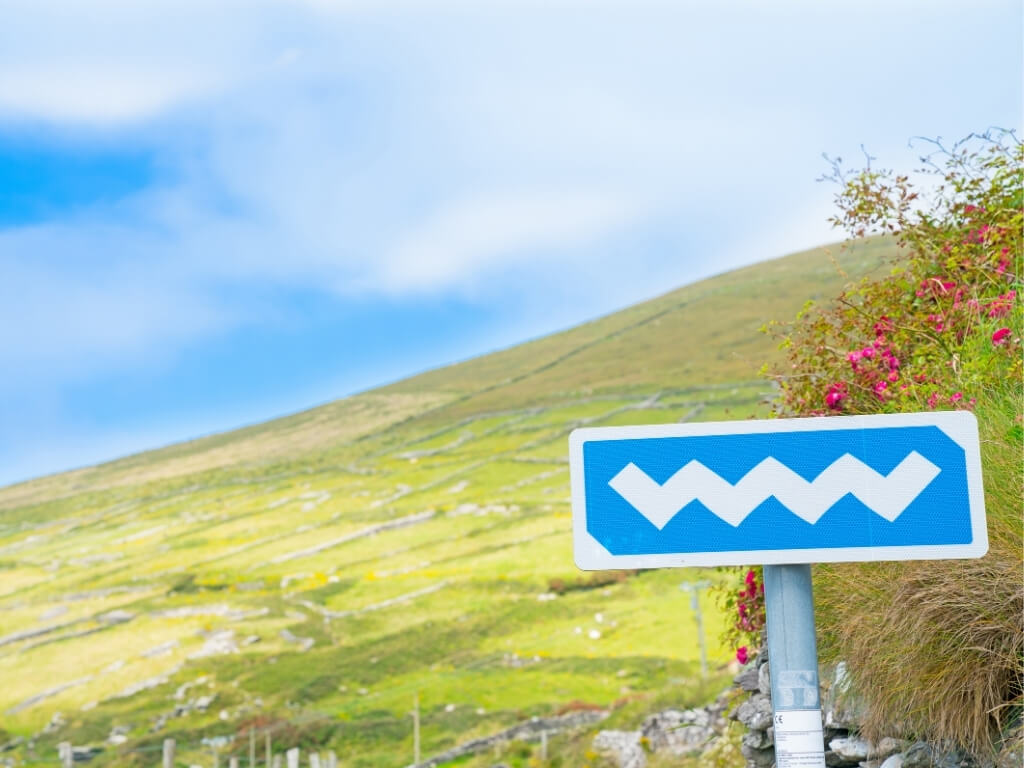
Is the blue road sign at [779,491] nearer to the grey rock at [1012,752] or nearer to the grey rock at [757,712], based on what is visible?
the grey rock at [1012,752]

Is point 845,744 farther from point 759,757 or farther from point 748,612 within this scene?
point 748,612

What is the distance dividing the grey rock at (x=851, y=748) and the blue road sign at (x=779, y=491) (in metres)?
2.40

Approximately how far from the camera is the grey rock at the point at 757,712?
185 inches

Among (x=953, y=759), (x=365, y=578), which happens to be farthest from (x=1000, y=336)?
(x=365, y=578)

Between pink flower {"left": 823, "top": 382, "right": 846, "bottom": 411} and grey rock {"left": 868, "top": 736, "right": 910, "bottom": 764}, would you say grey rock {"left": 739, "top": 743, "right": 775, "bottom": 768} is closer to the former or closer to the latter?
grey rock {"left": 868, "top": 736, "right": 910, "bottom": 764}

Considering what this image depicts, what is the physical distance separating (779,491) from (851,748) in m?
2.55

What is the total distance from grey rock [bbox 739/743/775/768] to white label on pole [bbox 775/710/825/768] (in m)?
3.36

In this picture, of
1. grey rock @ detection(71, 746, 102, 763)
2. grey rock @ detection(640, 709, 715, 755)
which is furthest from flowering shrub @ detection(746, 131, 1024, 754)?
A: grey rock @ detection(71, 746, 102, 763)

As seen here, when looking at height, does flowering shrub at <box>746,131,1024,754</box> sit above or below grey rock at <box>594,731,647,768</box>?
above

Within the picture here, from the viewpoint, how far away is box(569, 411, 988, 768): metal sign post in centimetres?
A: 175

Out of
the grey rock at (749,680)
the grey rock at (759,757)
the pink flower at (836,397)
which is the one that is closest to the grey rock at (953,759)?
the grey rock at (759,757)

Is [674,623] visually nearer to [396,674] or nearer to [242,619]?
[396,674]

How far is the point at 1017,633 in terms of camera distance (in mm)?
3096

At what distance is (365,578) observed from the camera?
5509cm
